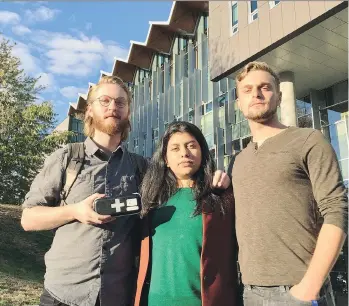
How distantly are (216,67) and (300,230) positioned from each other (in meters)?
12.6

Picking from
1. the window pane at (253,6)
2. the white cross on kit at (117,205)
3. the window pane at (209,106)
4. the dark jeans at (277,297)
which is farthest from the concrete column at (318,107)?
the white cross on kit at (117,205)

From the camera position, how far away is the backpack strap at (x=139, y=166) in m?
2.96

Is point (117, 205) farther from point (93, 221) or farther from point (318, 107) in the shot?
point (318, 107)

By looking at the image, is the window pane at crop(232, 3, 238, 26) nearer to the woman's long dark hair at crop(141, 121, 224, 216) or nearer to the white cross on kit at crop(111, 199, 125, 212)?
the woman's long dark hair at crop(141, 121, 224, 216)

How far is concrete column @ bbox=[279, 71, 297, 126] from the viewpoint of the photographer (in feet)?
43.8

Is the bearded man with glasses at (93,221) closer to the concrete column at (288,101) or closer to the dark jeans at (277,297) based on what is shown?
the dark jeans at (277,297)

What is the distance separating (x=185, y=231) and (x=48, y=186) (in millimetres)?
939

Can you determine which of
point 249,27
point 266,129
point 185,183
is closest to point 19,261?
point 249,27

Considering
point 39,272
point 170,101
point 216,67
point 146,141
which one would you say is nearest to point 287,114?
point 216,67

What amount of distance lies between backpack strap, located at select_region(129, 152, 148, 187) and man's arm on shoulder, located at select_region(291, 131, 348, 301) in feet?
3.94

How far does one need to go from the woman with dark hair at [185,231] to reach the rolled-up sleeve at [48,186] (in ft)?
1.94

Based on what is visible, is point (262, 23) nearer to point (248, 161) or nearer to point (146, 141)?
point (248, 161)

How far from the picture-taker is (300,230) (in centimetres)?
230

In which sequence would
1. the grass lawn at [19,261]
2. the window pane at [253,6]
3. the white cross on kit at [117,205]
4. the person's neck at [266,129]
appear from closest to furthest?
the white cross on kit at [117,205], the person's neck at [266,129], the grass lawn at [19,261], the window pane at [253,6]
